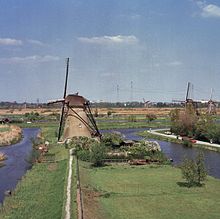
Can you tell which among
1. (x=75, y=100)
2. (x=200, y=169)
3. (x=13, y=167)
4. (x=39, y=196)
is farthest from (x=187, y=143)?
(x=39, y=196)

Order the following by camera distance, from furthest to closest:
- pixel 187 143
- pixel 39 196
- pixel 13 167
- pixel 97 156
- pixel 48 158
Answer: pixel 187 143 → pixel 48 158 → pixel 13 167 → pixel 97 156 → pixel 39 196

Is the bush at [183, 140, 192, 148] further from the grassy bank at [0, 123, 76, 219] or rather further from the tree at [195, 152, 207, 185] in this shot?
the tree at [195, 152, 207, 185]

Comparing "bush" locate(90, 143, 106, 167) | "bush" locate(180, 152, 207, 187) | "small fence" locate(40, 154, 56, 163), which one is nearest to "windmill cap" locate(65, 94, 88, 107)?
"small fence" locate(40, 154, 56, 163)

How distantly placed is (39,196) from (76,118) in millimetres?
26308

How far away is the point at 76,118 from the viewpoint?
49.9 meters

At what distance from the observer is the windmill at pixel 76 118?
1961 inches

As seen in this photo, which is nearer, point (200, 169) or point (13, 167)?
point (200, 169)

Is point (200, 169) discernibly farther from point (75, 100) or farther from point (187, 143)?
point (187, 143)

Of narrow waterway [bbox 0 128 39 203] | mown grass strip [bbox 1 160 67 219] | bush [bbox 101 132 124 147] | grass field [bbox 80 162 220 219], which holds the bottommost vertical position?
narrow waterway [bbox 0 128 39 203]

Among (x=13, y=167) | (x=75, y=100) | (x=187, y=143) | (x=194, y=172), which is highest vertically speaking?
(x=75, y=100)

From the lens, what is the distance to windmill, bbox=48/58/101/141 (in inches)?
1961

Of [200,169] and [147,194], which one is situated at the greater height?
[200,169]

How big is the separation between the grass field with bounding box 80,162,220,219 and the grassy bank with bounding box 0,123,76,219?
5.61 feet

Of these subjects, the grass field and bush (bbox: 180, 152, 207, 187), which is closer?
the grass field
